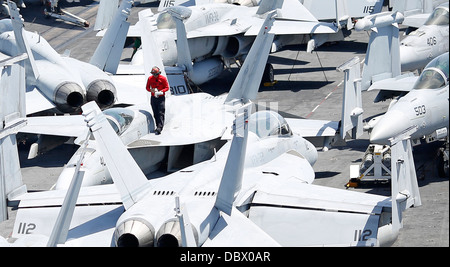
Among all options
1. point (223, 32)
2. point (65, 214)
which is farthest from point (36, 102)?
point (65, 214)

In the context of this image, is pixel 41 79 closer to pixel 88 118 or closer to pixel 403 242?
pixel 88 118

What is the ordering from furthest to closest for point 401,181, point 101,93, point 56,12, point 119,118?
point 56,12 < point 101,93 < point 119,118 < point 401,181

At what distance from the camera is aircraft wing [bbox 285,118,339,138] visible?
23.6m

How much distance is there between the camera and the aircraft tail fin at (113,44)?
94.0 ft

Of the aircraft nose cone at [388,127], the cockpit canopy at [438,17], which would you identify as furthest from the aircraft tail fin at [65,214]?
the cockpit canopy at [438,17]

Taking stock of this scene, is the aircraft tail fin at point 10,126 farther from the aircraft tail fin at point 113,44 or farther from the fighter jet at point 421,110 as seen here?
the aircraft tail fin at point 113,44

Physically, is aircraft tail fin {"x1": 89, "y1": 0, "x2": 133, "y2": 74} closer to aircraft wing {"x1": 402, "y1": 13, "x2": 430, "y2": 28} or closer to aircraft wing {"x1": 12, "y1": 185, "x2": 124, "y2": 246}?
aircraft wing {"x1": 402, "y1": 13, "x2": 430, "y2": 28}

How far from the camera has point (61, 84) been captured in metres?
26.1

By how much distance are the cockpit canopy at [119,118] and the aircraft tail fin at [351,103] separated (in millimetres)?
5218

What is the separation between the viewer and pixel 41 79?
26.6 meters

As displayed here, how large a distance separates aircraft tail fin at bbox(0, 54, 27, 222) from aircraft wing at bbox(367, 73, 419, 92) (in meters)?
11.0

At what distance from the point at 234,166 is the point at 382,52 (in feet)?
37.3

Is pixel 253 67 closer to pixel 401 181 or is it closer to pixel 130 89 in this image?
pixel 130 89
